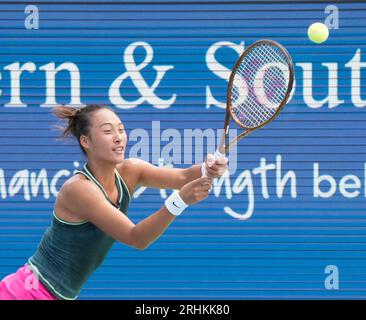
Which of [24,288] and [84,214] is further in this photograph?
[24,288]

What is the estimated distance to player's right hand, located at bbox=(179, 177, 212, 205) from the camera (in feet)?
13.5

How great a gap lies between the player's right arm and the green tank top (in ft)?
0.28

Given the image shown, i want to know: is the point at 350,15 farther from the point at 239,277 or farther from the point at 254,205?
the point at 239,277

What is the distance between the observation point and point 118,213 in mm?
4371

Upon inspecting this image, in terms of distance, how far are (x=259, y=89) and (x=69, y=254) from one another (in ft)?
4.79

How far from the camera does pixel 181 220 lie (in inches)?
296

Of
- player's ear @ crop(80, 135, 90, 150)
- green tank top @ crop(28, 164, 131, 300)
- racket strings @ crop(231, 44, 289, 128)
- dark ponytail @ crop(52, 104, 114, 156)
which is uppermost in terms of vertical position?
racket strings @ crop(231, 44, 289, 128)

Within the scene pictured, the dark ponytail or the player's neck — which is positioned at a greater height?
the dark ponytail

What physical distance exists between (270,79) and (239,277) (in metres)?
2.61

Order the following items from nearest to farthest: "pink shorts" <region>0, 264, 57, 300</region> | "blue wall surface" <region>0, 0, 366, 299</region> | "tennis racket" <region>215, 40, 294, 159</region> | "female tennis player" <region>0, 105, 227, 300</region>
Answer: "female tennis player" <region>0, 105, 227, 300</region> → "pink shorts" <region>0, 264, 57, 300</region> → "tennis racket" <region>215, 40, 294, 159</region> → "blue wall surface" <region>0, 0, 366, 299</region>

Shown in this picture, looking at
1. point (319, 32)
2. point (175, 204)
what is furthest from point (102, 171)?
point (319, 32)

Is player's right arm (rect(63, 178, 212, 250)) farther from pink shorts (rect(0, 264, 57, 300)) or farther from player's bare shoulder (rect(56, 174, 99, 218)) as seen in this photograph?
pink shorts (rect(0, 264, 57, 300))

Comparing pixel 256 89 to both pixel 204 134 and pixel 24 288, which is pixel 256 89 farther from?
pixel 204 134

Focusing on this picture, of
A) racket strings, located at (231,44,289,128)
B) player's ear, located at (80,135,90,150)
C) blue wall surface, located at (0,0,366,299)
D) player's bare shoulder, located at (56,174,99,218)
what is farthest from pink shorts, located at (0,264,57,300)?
blue wall surface, located at (0,0,366,299)
